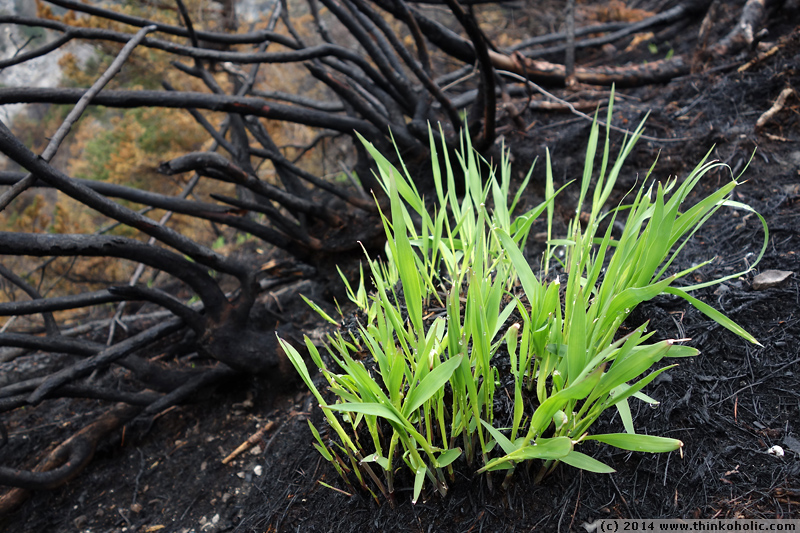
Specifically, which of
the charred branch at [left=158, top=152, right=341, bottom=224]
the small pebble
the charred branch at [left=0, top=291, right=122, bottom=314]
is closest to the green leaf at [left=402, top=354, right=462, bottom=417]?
the small pebble

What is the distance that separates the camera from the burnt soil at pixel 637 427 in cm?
79

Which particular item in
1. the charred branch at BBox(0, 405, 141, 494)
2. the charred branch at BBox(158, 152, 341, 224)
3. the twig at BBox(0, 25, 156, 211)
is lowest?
the charred branch at BBox(0, 405, 141, 494)

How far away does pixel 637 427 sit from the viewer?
88cm

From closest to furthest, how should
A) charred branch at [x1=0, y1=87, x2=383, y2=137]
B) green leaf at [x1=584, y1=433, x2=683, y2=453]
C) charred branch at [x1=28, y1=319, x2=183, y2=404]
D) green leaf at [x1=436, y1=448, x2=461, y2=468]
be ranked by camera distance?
1. green leaf at [x1=584, y1=433, x2=683, y2=453]
2. green leaf at [x1=436, y1=448, x2=461, y2=468]
3. charred branch at [x1=28, y1=319, x2=183, y2=404]
4. charred branch at [x1=0, y1=87, x2=383, y2=137]

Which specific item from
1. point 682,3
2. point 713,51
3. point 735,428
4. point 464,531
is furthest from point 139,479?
point 682,3

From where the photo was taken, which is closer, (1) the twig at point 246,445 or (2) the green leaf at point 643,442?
(2) the green leaf at point 643,442

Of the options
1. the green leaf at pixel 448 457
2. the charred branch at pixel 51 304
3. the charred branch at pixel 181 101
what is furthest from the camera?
the charred branch at pixel 181 101

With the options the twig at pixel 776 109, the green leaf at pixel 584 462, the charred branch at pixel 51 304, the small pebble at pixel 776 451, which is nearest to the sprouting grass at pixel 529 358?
the green leaf at pixel 584 462

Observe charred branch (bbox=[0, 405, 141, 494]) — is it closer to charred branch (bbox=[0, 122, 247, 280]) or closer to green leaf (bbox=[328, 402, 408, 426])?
charred branch (bbox=[0, 122, 247, 280])

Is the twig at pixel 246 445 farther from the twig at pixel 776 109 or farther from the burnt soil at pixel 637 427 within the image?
the twig at pixel 776 109

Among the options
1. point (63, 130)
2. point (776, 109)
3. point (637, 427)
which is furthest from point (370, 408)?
point (776, 109)

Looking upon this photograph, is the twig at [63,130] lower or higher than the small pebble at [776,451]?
higher

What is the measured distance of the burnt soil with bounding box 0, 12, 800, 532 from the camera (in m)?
0.79

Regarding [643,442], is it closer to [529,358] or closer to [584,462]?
[584,462]
